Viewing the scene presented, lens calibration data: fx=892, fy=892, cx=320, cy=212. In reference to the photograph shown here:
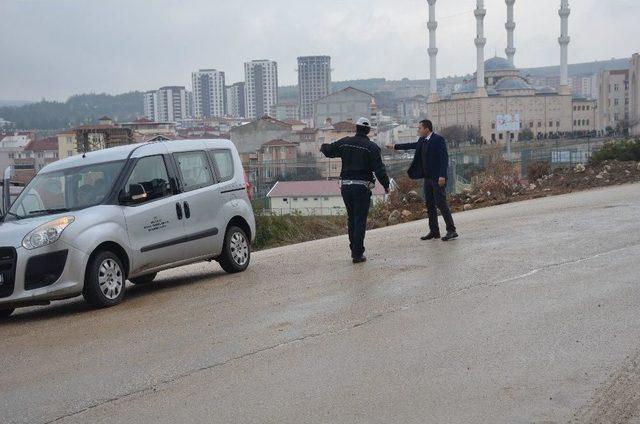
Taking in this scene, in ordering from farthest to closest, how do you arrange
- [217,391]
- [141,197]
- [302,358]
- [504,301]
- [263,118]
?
[263,118] → [141,197] → [504,301] → [302,358] → [217,391]

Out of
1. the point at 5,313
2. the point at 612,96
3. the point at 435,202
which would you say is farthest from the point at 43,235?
the point at 612,96

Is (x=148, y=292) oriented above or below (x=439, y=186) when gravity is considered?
below

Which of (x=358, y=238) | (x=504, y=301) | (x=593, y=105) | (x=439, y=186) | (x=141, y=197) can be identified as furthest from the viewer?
(x=593, y=105)

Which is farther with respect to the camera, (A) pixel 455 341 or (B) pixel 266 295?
(B) pixel 266 295

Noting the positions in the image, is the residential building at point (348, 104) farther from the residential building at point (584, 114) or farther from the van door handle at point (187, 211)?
the van door handle at point (187, 211)

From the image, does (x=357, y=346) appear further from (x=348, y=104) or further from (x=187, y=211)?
(x=348, y=104)

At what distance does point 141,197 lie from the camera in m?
10.4

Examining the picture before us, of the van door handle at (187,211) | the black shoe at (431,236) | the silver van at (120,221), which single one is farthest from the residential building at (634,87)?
the van door handle at (187,211)

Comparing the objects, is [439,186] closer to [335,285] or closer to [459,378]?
[335,285]

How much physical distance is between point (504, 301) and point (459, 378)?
253 centimetres

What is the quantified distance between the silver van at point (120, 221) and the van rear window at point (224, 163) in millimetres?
16

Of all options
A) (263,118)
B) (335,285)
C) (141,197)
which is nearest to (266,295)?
(335,285)

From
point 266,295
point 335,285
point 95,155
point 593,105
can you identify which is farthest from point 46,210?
point 593,105

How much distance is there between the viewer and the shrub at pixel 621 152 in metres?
26.6
